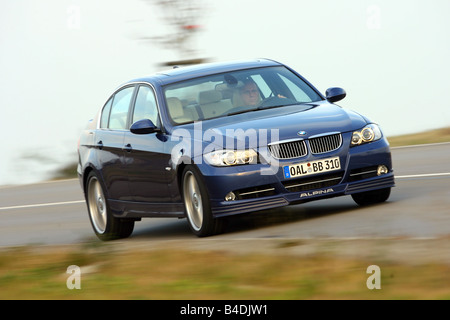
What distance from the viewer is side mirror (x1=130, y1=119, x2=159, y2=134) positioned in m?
10.5

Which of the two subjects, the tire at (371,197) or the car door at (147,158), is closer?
the car door at (147,158)

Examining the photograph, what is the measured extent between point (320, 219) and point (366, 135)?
35.3 inches

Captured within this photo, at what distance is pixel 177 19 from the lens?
22781 millimetres

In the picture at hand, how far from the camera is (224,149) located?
9.55 meters

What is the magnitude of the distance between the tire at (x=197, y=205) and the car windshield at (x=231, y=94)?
86 centimetres

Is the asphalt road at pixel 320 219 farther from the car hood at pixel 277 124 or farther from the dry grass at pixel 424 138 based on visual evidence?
the dry grass at pixel 424 138

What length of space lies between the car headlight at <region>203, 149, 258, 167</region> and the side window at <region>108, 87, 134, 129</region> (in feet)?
7.36

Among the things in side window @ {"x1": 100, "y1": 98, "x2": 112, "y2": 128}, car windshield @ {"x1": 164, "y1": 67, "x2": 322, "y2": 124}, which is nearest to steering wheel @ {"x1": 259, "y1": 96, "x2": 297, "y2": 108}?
car windshield @ {"x1": 164, "y1": 67, "x2": 322, "y2": 124}

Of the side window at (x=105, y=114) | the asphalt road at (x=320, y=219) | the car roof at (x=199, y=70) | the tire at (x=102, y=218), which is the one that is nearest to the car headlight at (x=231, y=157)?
the asphalt road at (x=320, y=219)

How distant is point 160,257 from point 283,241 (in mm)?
1003

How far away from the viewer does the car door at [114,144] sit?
11.3 meters

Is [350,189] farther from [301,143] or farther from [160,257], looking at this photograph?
[160,257]

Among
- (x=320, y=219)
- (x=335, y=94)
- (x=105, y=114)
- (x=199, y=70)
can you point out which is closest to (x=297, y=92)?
(x=335, y=94)
